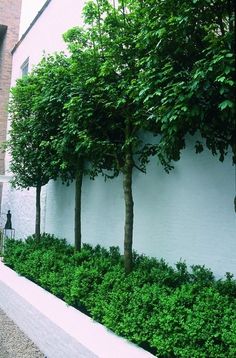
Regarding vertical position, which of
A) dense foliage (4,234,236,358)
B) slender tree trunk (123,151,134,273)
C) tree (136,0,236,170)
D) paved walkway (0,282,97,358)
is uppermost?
tree (136,0,236,170)

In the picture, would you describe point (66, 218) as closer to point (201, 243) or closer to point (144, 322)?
point (201, 243)

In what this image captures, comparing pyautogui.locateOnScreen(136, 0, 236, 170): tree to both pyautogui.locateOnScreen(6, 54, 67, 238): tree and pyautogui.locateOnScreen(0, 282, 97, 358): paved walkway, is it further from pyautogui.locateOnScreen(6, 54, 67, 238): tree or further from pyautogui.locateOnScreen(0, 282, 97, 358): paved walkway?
pyautogui.locateOnScreen(6, 54, 67, 238): tree

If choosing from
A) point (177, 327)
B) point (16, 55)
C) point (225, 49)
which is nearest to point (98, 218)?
point (177, 327)

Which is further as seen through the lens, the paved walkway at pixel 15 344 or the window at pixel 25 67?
the window at pixel 25 67

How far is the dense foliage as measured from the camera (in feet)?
10.8

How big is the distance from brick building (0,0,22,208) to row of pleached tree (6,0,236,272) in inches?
317

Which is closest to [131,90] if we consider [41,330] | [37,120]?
[37,120]

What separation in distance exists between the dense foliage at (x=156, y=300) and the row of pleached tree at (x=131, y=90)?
562mm

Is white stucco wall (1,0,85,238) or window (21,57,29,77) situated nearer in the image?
white stucco wall (1,0,85,238)

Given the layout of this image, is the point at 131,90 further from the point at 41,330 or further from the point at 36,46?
the point at 36,46

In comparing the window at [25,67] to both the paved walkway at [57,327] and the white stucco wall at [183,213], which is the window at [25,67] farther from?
the paved walkway at [57,327]

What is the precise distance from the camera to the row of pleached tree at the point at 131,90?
3238 mm

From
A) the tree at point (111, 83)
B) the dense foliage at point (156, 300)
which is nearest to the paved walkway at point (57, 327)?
the dense foliage at point (156, 300)

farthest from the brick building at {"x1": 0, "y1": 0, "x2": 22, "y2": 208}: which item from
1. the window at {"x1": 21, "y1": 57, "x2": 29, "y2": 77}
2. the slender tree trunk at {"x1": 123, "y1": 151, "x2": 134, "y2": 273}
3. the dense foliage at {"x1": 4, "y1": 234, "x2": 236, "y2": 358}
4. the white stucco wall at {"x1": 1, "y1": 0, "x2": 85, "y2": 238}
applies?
the slender tree trunk at {"x1": 123, "y1": 151, "x2": 134, "y2": 273}
